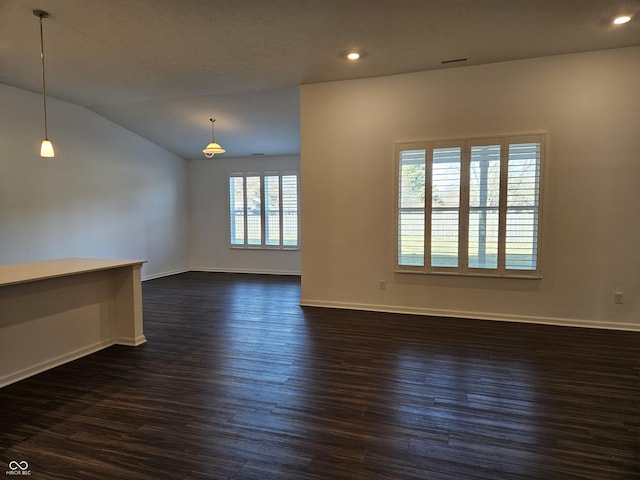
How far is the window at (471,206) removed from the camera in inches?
177

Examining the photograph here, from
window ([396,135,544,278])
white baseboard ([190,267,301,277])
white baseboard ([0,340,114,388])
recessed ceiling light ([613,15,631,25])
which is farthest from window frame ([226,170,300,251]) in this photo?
recessed ceiling light ([613,15,631,25])

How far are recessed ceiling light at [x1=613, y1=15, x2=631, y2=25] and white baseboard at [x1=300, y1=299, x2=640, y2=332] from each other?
3136mm

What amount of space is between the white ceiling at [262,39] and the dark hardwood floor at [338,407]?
3124mm

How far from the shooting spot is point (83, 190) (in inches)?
253

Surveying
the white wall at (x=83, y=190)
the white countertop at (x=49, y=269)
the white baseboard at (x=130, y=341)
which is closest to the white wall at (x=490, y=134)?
the white baseboard at (x=130, y=341)

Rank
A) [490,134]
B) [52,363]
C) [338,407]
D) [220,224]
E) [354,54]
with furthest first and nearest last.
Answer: [220,224] < [490,134] < [354,54] < [52,363] < [338,407]

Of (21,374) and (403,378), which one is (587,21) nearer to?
(403,378)

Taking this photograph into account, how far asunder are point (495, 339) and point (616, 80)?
3166 mm

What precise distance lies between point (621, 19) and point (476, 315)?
3.38 metres

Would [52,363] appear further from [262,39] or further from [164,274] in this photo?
[164,274]

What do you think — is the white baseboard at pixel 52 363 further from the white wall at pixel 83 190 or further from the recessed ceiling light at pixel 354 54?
the recessed ceiling light at pixel 354 54

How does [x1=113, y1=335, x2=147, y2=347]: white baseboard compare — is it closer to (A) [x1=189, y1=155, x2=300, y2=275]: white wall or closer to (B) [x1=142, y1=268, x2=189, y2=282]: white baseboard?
(B) [x1=142, y1=268, x2=189, y2=282]: white baseboard

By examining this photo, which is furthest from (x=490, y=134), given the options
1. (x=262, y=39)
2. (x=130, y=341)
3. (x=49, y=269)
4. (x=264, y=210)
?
(x=264, y=210)

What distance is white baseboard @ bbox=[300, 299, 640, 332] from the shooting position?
4.35 meters
